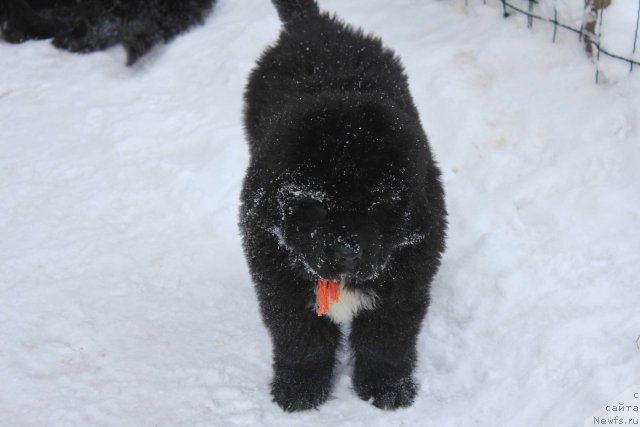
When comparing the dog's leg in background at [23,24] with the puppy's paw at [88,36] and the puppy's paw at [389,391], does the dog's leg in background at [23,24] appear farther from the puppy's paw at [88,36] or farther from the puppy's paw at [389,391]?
the puppy's paw at [389,391]

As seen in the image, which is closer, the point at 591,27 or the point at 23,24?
the point at 591,27

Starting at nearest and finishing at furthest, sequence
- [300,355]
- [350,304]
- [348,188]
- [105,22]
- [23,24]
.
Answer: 1. [348,188]
2. [350,304]
3. [300,355]
4. [105,22]
5. [23,24]

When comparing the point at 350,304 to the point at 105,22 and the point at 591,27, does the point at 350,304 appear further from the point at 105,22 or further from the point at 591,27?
the point at 105,22

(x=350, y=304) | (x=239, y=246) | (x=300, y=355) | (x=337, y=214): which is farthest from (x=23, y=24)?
(x=337, y=214)

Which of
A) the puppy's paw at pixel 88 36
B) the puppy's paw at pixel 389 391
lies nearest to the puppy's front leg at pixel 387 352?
the puppy's paw at pixel 389 391

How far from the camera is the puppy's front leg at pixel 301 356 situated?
269 centimetres

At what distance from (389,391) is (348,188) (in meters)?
1.12

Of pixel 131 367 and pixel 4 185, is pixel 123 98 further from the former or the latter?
pixel 131 367

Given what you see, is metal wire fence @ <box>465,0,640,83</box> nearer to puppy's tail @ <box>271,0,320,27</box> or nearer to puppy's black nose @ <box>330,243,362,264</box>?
puppy's tail @ <box>271,0,320,27</box>

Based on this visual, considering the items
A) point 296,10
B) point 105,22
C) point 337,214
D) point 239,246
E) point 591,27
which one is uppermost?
point 337,214

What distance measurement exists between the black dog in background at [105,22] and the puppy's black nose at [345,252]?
3.73m

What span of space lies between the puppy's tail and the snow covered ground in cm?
93

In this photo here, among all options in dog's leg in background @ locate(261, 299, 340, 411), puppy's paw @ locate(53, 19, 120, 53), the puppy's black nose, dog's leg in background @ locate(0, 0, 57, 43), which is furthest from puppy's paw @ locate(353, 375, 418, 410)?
dog's leg in background @ locate(0, 0, 57, 43)

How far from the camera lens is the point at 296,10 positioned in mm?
3695
